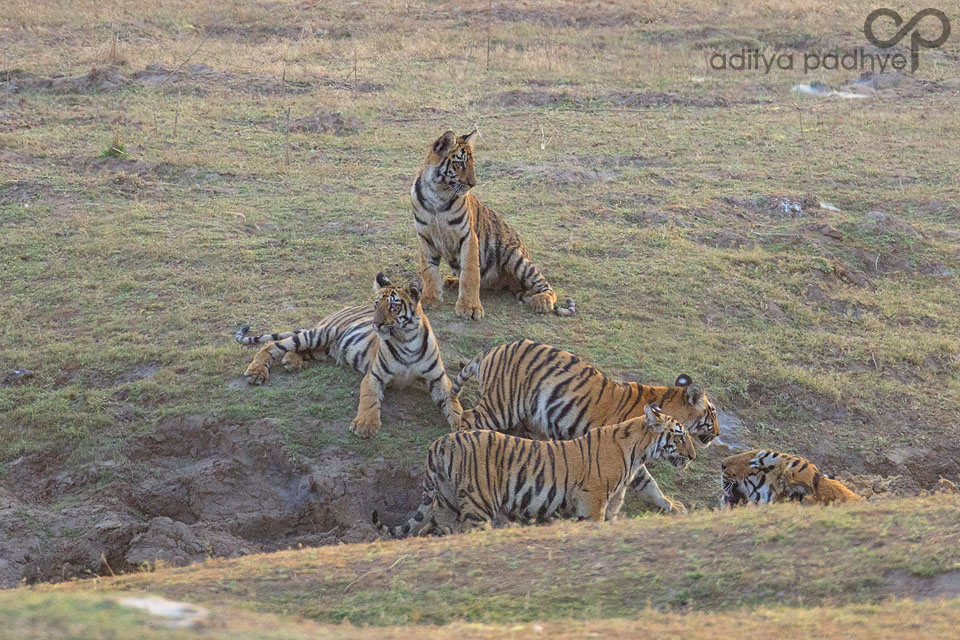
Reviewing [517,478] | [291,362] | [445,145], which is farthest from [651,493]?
[445,145]

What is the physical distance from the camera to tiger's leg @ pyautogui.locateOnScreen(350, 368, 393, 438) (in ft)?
21.0

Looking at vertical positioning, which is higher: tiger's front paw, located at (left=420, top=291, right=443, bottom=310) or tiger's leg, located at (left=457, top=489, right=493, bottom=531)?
tiger's front paw, located at (left=420, top=291, right=443, bottom=310)

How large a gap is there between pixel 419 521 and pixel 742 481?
6.07 ft

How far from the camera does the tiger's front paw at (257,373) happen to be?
6.83m

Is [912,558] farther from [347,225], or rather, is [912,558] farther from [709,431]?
[347,225]

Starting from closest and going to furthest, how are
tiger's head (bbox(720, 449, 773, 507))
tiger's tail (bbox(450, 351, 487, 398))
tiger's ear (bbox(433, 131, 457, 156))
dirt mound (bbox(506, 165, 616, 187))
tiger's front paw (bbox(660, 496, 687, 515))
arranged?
tiger's head (bbox(720, 449, 773, 507)) → tiger's front paw (bbox(660, 496, 687, 515)) → tiger's tail (bbox(450, 351, 487, 398)) → tiger's ear (bbox(433, 131, 457, 156)) → dirt mound (bbox(506, 165, 616, 187))

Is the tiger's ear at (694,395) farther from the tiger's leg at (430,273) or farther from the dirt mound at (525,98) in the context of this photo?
the dirt mound at (525,98)

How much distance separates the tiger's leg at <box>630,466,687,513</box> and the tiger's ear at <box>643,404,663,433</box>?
14.1 inches

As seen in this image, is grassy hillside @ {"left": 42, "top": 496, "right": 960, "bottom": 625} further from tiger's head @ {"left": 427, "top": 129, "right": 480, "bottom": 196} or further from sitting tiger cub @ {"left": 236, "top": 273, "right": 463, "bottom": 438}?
tiger's head @ {"left": 427, "top": 129, "right": 480, "bottom": 196}

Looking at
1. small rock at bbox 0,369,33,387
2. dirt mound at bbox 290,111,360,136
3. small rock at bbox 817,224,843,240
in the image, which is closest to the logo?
small rock at bbox 817,224,843,240

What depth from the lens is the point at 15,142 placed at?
39.2 feet

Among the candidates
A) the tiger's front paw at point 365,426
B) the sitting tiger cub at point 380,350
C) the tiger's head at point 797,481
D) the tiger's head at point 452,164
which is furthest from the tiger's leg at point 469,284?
the tiger's head at point 797,481

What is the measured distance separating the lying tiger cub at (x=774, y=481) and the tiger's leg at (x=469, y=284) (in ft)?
7.78

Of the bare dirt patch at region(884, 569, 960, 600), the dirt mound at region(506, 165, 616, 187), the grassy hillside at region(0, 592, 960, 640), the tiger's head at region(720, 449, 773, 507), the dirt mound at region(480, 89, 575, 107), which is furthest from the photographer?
the dirt mound at region(480, 89, 575, 107)
